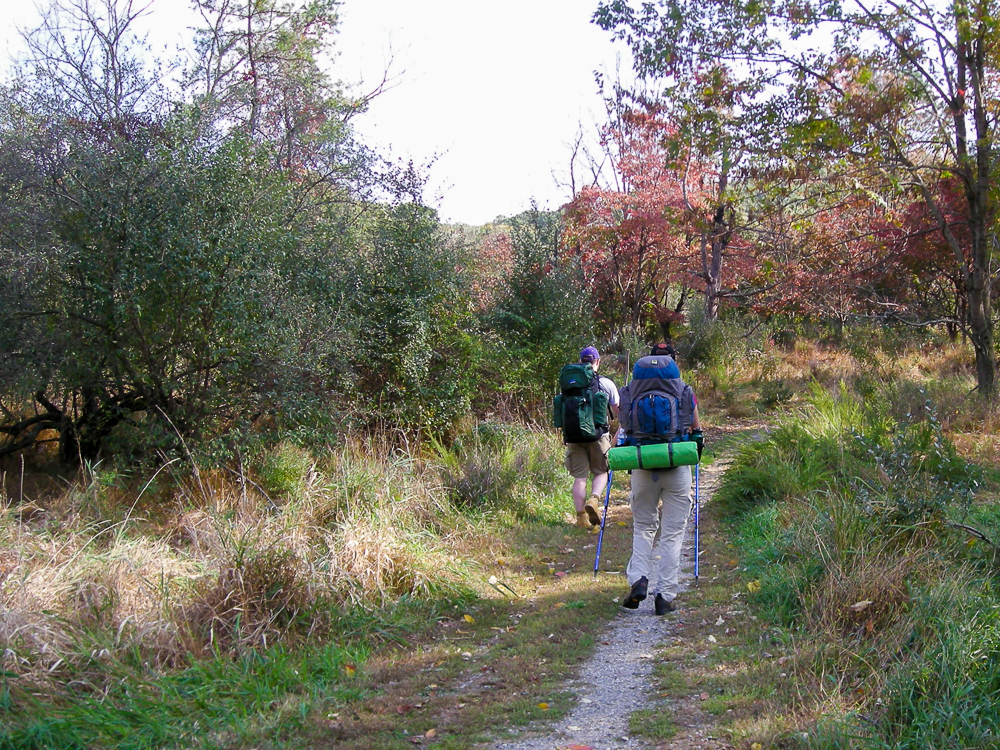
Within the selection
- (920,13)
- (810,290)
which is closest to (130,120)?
(920,13)

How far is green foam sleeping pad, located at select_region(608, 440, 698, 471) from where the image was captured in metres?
6.02

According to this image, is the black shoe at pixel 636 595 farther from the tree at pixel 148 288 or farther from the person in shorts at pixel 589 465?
the tree at pixel 148 288

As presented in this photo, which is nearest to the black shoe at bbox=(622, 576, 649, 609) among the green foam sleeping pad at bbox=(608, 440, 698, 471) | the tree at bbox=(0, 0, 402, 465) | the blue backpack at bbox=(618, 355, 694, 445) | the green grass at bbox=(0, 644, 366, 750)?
the green foam sleeping pad at bbox=(608, 440, 698, 471)

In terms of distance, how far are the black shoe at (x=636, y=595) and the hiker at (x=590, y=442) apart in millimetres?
2656

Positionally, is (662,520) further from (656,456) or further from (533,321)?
(533,321)

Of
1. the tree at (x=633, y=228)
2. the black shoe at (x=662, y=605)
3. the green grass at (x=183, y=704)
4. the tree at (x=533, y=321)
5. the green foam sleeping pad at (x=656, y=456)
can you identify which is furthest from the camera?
the tree at (x=633, y=228)

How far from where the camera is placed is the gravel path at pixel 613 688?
4203 millimetres

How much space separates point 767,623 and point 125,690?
3.83 meters

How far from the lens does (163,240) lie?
327 inches

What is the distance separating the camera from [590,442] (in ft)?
29.5

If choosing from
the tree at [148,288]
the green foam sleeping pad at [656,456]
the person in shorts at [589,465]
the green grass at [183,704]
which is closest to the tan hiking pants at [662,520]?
the green foam sleeping pad at [656,456]

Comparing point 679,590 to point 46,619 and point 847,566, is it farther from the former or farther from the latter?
point 46,619

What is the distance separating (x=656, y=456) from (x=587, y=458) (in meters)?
3.12

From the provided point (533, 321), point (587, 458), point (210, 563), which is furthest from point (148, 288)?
point (533, 321)
